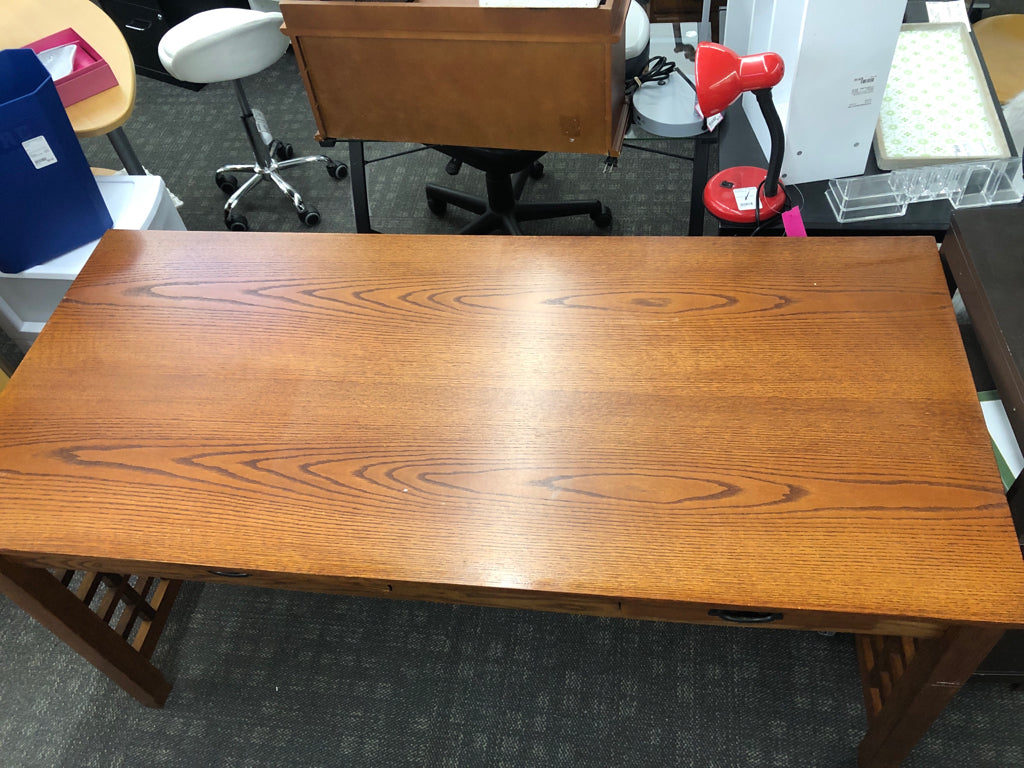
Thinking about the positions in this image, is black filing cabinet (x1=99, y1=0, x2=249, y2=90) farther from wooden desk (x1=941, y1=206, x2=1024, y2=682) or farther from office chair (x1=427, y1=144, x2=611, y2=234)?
wooden desk (x1=941, y1=206, x2=1024, y2=682)

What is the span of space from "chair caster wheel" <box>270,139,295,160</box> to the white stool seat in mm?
492

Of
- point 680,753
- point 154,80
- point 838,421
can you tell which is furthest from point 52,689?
point 154,80

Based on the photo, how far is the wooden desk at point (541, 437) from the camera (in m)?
1.03

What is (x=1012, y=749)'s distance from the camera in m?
1.51

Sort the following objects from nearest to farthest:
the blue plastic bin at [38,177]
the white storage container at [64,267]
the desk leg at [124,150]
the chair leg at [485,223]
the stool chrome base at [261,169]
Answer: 1. the blue plastic bin at [38,177]
2. the white storage container at [64,267]
3. the desk leg at [124,150]
4. the chair leg at [485,223]
5. the stool chrome base at [261,169]

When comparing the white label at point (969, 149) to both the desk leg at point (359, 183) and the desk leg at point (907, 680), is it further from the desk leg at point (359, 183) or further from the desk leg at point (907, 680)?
the desk leg at point (359, 183)

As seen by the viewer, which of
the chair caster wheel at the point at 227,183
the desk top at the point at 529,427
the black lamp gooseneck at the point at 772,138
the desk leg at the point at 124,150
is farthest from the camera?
the chair caster wheel at the point at 227,183

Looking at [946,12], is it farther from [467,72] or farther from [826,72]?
[467,72]

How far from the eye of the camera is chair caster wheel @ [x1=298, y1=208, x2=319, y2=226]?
259 cm

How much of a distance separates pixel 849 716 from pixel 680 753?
0.33 meters

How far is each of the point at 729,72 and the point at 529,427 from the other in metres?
0.72

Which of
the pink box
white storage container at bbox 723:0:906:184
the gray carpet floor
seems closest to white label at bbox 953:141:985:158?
white storage container at bbox 723:0:906:184

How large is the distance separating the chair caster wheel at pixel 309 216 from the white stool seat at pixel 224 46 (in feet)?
1.42

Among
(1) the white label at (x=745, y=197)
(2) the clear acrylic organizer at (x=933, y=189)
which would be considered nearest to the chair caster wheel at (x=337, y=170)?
(1) the white label at (x=745, y=197)
